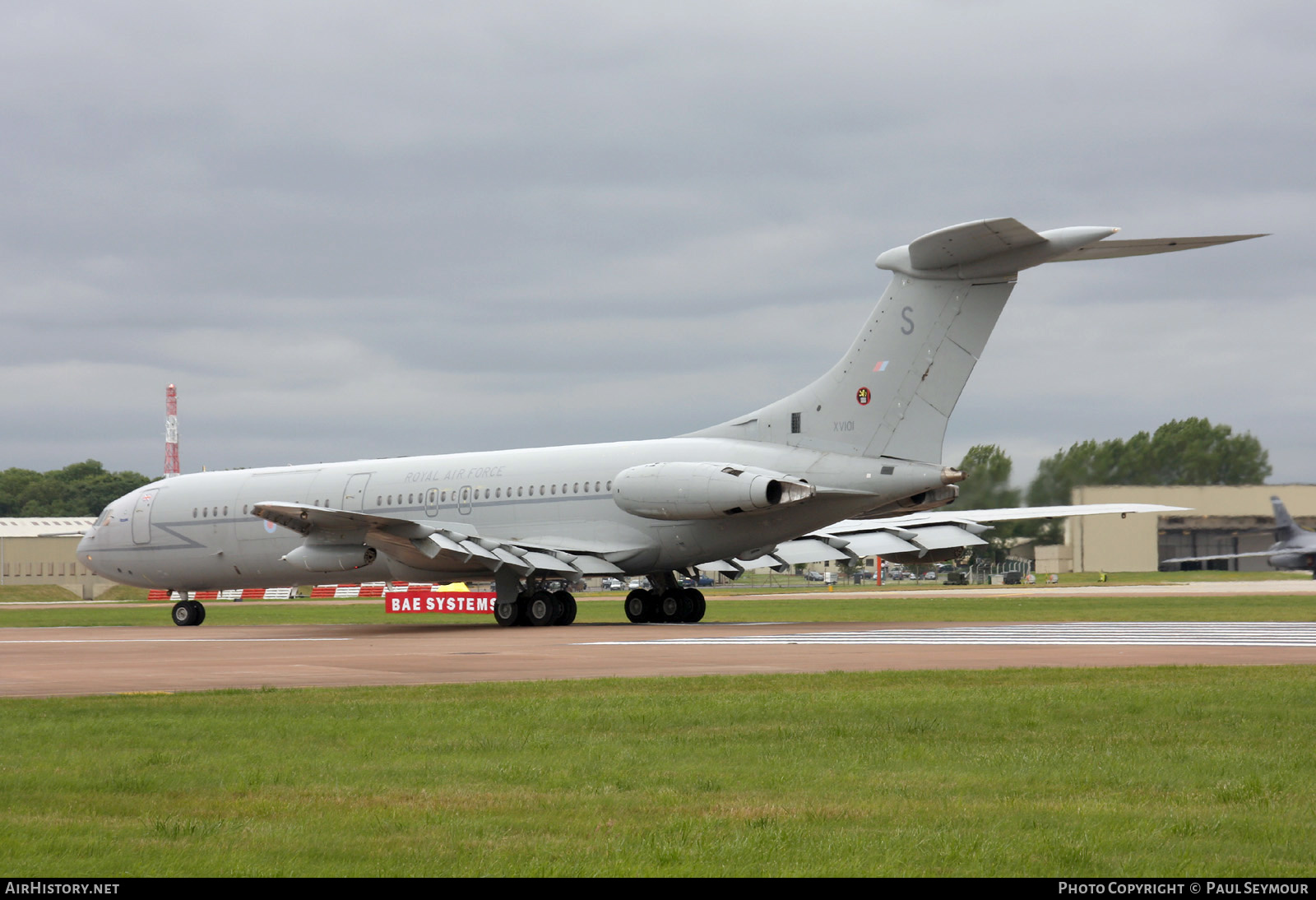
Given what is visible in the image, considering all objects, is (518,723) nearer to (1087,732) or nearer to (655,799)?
(655,799)

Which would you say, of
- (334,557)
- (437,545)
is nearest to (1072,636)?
(437,545)

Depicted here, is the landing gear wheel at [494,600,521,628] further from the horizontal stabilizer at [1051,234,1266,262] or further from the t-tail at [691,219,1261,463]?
the horizontal stabilizer at [1051,234,1266,262]

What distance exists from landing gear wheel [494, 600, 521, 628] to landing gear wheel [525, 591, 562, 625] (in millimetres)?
239

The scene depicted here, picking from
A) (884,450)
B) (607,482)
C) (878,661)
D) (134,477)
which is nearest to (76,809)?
(878,661)

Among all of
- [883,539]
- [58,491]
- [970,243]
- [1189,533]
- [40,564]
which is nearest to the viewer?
[970,243]

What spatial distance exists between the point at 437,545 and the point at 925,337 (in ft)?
35.8

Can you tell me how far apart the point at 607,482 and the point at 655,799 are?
22.6m

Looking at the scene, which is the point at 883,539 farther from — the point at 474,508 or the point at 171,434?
the point at 171,434

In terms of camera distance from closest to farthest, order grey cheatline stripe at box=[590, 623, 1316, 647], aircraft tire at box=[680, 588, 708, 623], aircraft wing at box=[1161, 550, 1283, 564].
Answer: grey cheatline stripe at box=[590, 623, 1316, 647] → aircraft tire at box=[680, 588, 708, 623] → aircraft wing at box=[1161, 550, 1283, 564]

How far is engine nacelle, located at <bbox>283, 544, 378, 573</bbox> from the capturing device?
31.3 metres

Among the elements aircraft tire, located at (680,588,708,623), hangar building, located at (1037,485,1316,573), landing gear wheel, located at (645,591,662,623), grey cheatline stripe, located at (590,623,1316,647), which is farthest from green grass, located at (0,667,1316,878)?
hangar building, located at (1037,485,1316,573)

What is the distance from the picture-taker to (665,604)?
32.4 m

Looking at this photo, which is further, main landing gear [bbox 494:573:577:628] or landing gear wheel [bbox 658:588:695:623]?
landing gear wheel [bbox 658:588:695:623]

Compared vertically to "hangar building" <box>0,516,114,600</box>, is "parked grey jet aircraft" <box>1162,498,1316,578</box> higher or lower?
higher
